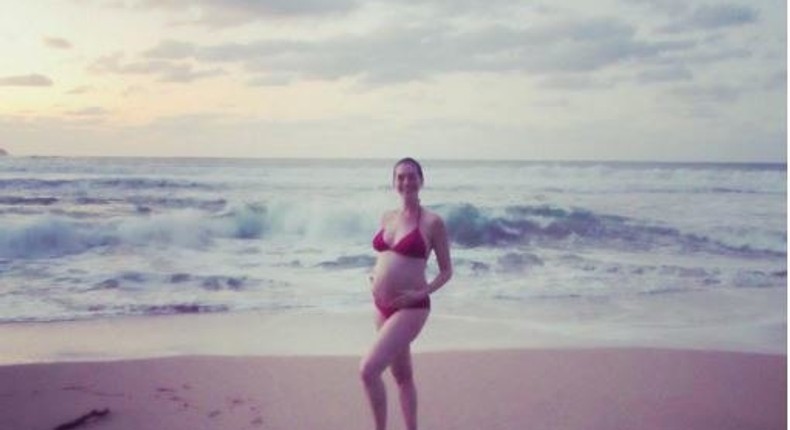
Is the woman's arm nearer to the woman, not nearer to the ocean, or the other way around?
the woman

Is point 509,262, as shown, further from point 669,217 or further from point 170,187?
point 170,187

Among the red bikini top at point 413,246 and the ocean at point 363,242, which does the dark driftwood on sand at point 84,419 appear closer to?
the red bikini top at point 413,246

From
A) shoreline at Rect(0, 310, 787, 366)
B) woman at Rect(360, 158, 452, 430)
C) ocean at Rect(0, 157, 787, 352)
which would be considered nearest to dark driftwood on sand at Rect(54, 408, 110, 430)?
shoreline at Rect(0, 310, 787, 366)

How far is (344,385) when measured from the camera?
12.7 ft

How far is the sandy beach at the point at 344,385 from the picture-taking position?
341 centimetres

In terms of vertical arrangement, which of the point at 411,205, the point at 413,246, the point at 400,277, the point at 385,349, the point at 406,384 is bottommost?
the point at 406,384

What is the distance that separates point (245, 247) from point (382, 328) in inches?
272

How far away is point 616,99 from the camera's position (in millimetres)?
7738

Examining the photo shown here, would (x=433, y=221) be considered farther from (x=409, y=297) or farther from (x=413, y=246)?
(x=409, y=297)

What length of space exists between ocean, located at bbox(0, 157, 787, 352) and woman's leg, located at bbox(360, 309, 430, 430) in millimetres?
2732

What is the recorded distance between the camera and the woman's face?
278 cm

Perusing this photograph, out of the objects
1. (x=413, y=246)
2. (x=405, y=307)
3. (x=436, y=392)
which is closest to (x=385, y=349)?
(x=405, y=307)

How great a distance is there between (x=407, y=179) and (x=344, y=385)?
1.46m

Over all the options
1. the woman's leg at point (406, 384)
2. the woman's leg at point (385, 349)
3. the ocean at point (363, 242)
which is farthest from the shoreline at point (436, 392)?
the ocean at point (363, 242)
